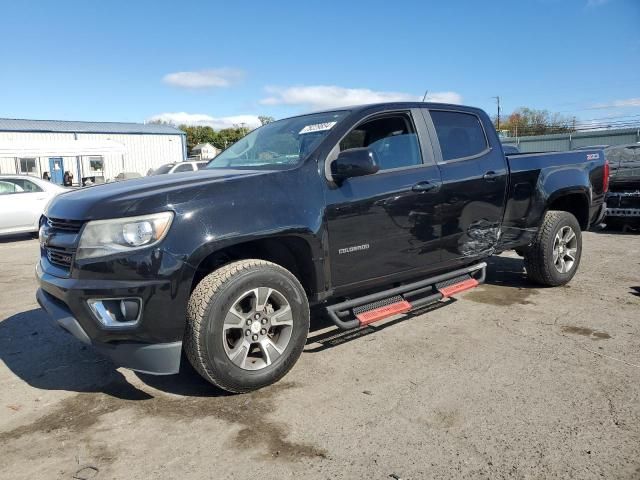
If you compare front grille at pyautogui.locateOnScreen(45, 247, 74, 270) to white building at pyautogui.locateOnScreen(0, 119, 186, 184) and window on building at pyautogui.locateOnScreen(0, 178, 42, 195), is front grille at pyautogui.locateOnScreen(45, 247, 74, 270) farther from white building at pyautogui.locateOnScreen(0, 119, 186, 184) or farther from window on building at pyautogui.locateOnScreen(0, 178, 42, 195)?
white building at pyautogui.locateOnScreen(0, 119, 186, 184)

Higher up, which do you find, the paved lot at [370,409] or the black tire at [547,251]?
the black tire at [547,251]

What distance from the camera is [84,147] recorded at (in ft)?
104

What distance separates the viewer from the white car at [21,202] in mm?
10617

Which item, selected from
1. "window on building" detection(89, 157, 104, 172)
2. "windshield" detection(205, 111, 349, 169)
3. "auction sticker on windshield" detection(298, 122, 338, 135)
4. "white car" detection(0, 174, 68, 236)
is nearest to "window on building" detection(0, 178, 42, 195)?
"white car" detection(0, 174, 68, 236)

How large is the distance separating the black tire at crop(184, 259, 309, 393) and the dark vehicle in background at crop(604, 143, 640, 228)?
8.02m

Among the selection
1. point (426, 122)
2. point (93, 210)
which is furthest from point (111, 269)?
point (426, 122)

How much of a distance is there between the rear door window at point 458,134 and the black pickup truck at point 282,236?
15 millimetres

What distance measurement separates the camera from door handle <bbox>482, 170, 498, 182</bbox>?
459 cm

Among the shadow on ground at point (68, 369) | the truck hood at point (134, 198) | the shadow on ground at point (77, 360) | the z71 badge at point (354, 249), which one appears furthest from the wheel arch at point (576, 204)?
the shadow on ground at point (68, 369)

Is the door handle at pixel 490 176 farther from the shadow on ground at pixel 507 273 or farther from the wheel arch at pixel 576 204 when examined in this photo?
the shadow on ground at pixel 507 273

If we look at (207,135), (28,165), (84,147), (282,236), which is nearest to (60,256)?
(282,236)

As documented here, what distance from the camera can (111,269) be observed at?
2.83 meters

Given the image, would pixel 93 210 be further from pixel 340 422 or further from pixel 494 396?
pixel 494 396

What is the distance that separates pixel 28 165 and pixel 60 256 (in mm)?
37413
